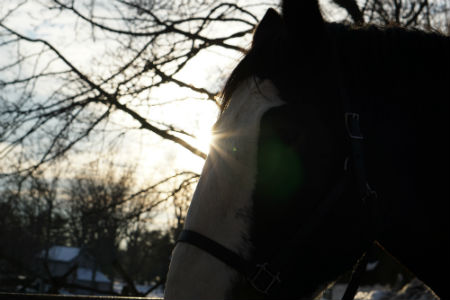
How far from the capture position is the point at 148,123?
21.2ft

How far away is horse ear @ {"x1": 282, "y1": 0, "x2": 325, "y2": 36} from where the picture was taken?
1.32m

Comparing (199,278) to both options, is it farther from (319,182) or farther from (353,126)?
(353,126)

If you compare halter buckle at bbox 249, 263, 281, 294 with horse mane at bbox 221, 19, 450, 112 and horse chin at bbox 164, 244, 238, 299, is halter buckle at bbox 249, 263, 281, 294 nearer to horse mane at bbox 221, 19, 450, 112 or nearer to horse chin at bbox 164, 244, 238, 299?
horse chin at bbox 164, 244, 238, 299

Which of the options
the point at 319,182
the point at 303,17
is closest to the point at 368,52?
the point at 303,17

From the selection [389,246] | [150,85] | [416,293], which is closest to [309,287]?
[389,246]

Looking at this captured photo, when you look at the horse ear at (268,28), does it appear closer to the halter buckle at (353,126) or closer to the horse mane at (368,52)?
the horse mane at (368,52)

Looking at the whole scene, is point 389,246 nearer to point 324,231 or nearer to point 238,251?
point 324,231

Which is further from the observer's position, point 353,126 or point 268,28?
point 268,28

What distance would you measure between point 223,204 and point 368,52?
0.71 metres

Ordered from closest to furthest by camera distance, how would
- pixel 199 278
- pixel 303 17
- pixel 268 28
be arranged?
pixel 199 278 → pixel 303 17 → pixel 268 28

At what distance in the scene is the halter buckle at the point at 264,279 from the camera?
122 cm

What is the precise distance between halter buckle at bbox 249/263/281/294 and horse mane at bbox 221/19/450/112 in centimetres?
60

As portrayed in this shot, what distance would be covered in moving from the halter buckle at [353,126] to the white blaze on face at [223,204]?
0.22 meters

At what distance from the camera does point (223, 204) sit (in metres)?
1.27
